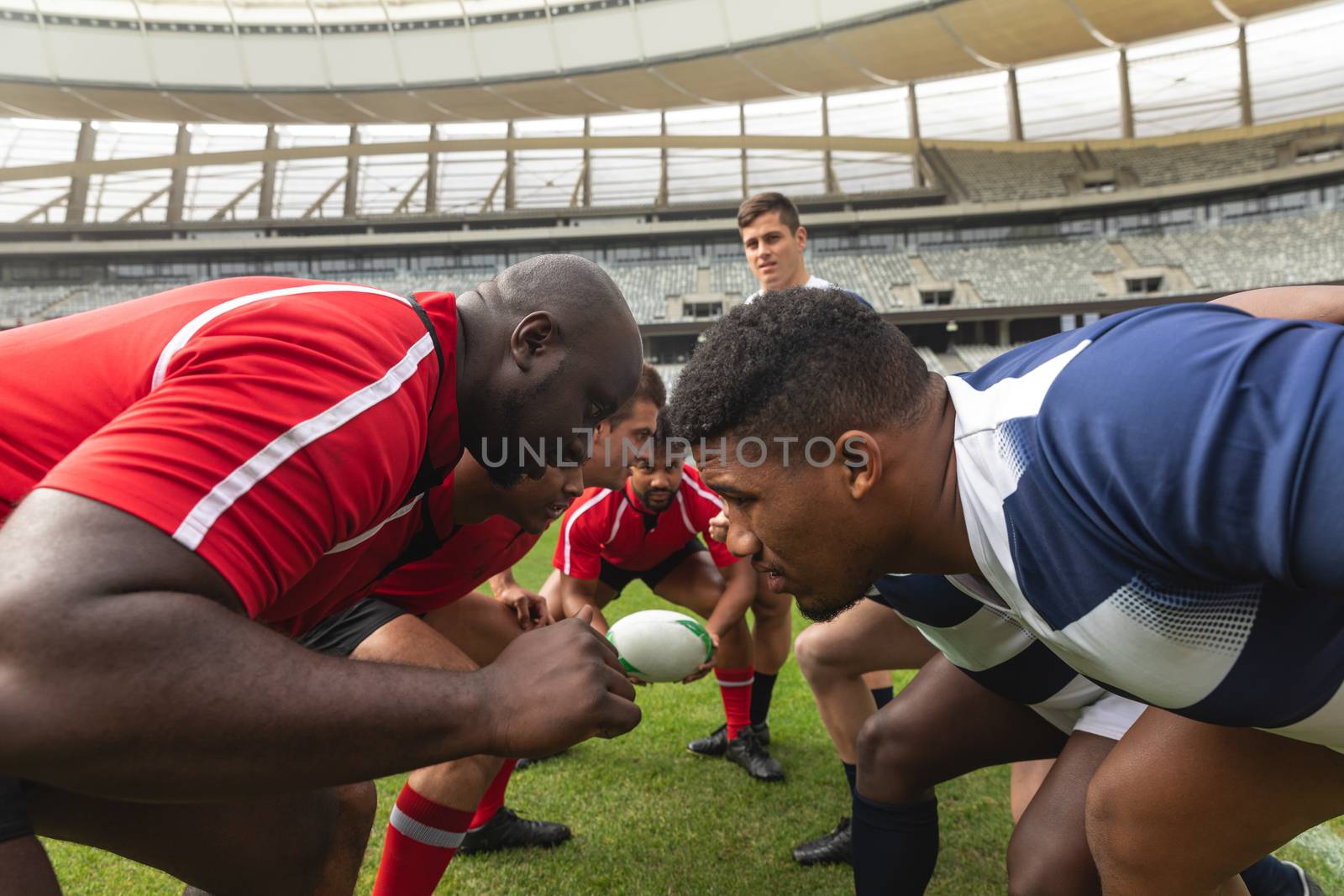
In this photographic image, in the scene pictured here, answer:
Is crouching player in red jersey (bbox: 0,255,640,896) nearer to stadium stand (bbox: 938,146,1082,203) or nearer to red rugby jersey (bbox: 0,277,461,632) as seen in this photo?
red rugby jersey (bbox: 0,277,461,632)

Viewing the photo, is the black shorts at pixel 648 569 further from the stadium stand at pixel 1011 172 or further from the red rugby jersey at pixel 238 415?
the stadium stand at pixel 1011 172

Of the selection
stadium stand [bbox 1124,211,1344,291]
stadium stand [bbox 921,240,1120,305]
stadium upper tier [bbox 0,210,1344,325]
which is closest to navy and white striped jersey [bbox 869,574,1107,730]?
stadium upper tier [bbox 0,210,1344,325]

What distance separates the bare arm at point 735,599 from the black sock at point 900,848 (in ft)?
6.02

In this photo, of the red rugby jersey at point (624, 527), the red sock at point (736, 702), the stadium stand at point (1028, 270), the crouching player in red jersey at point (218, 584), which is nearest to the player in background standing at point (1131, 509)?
the crouching player in red jersey at point (218, 584)

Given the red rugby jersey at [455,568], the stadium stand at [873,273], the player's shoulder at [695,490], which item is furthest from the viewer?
the stadium stand at [873,273]

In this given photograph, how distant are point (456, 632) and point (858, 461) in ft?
7.76

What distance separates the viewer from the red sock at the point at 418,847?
272cm

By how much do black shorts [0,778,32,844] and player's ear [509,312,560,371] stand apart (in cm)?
127

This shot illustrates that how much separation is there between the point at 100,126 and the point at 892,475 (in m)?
44.9

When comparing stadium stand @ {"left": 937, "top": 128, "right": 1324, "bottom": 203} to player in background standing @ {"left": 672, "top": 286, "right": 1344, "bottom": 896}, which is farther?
stadium stand @ {"left": 937, "top": 128, "right": 1324, "bottom": 203}

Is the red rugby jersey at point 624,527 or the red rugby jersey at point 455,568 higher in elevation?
the red rugby jersey at point 455,568

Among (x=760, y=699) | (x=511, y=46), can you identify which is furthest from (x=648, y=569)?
(x=511, y=46)

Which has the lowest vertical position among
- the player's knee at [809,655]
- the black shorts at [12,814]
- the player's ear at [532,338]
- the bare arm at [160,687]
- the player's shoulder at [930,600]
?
the player's knee at [809,655]

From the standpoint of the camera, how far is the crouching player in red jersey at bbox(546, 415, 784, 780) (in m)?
4.55
